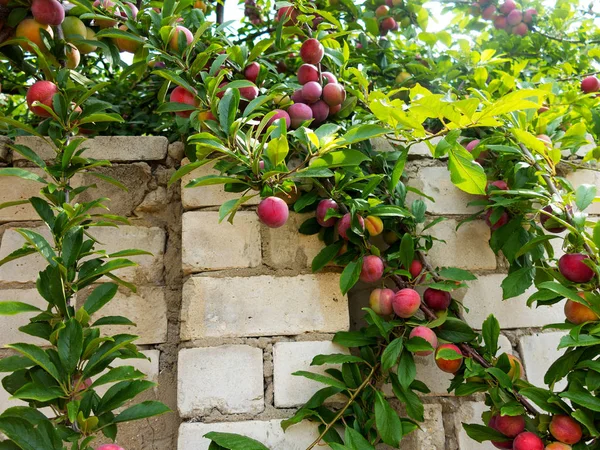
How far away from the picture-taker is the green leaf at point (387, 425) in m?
1.12

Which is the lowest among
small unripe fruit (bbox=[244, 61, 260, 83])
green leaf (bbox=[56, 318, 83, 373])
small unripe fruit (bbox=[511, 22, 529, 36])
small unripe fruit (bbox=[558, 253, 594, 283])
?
green leaf (bbox=[56, 318, 83, 373])

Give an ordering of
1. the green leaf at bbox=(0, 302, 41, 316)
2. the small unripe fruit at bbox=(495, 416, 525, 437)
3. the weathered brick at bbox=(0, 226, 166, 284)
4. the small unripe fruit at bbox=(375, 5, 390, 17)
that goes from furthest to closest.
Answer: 1. the small unripe fruit at bbox=(375, 5, 390, 17)
2. the weathered brick at bbox=(0, 226, 166, 284)
3. the small unripe fruit at bbox=(495, 416, 525, 437)
4. the green leaf at bbox=(0, 302, 41, 316)

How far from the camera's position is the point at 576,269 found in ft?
3.70

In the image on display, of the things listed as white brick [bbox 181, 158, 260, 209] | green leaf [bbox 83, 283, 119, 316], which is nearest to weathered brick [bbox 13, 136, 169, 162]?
white brick [bbox 181, 158, 260, 209]

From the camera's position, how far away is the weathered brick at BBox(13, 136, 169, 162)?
1499mm

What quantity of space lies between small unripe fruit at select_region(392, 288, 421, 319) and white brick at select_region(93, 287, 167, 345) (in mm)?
566

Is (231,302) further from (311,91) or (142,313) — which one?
(311,91)

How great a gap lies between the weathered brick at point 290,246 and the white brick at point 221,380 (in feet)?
0.76

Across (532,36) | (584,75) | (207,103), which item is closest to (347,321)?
(207,103)

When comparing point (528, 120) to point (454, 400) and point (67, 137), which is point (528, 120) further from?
point (67, 137)

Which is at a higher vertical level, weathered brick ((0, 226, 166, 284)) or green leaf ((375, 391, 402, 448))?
weathered brick ((0, 226, 166, 284))

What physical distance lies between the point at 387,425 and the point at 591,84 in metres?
1.29

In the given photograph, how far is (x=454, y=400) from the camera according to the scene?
51.6 inches

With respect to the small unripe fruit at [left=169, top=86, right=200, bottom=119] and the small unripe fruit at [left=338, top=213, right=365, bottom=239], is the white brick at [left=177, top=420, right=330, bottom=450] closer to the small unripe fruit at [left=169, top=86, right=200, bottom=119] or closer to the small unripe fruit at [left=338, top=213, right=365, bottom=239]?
the small unripe fruit at [left=338, top=213, right=365, bottom=239]
